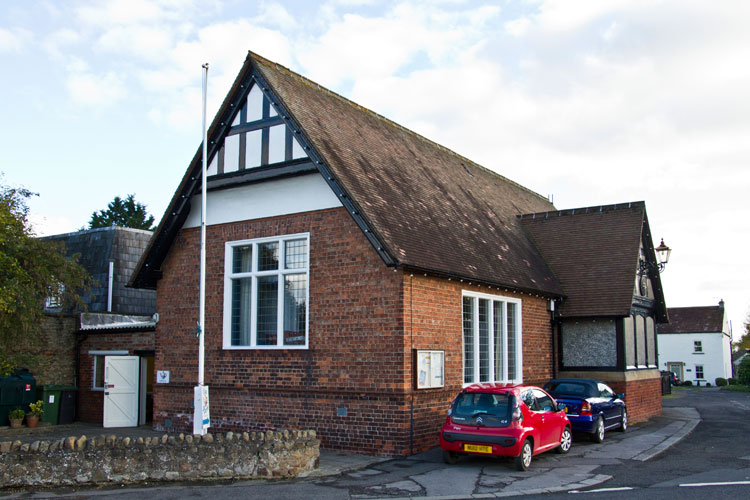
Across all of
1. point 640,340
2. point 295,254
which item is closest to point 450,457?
point 295,254

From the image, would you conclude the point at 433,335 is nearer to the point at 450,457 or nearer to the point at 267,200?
the point at 450,457

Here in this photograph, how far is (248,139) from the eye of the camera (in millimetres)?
16562

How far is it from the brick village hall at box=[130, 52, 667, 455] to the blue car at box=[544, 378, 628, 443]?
1.60 metres

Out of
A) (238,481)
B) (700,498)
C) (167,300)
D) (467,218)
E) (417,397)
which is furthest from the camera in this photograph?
(467,218)

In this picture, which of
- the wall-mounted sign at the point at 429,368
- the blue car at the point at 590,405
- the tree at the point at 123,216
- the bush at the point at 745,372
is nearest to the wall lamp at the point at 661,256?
→ the blue car at the point at 590,405

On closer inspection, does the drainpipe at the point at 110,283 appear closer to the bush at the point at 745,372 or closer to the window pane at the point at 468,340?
the window pane at the point at 468,340

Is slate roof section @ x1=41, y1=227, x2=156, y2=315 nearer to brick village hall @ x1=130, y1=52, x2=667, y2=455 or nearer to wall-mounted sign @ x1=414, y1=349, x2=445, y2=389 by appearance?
brick village hall @ x1=130, y1=52, x2=667, y2=455

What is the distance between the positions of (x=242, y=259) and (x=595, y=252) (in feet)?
39.4

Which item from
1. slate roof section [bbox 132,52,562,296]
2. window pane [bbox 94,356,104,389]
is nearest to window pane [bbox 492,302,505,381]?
slate roof section [bbox 132,52,562,296]

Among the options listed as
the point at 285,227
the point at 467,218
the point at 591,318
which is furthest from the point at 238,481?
the point at 591,318

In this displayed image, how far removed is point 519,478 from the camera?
11570mm

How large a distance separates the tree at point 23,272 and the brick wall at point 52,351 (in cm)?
178

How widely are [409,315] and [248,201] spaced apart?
5.25 metres

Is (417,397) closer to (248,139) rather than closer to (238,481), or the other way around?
(238,481)
